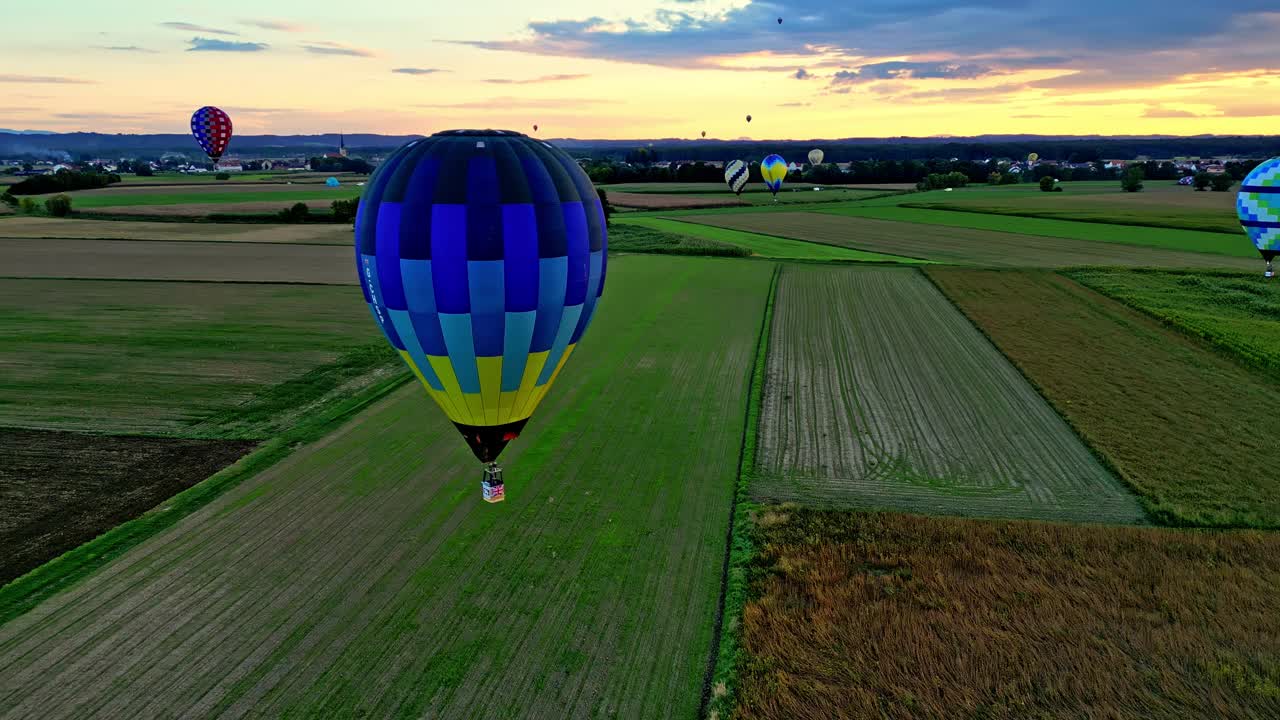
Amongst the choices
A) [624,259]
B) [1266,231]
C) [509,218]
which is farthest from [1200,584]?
[624,259]

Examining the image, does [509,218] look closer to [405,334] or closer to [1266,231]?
[405,334]

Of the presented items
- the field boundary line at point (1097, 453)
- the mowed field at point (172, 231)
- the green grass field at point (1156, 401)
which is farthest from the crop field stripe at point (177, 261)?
the green grass field at point (1156, 401)

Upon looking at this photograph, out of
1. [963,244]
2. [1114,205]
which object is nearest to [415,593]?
[963,244]

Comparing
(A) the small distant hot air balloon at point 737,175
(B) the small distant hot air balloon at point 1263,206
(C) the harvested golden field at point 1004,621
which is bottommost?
(C) the harvested golden field at point 1004,621

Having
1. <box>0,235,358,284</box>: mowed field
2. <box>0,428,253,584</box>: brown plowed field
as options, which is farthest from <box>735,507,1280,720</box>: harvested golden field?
<box>0,235,358,284</box>: mowed field

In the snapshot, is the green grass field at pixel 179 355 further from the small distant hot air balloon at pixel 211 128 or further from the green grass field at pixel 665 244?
the small distant hot air balloon at pixel 211 128

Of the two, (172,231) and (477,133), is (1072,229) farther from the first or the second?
(172,231)
